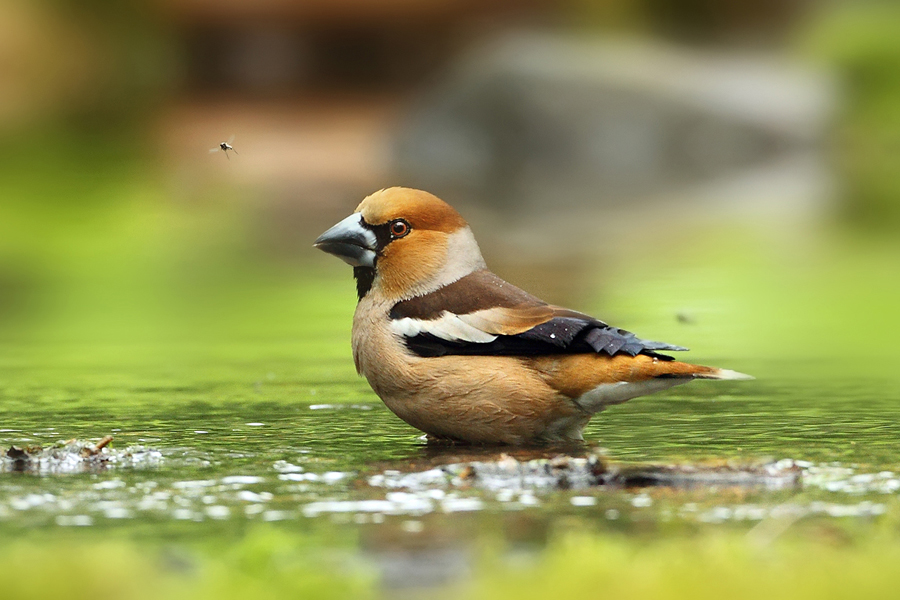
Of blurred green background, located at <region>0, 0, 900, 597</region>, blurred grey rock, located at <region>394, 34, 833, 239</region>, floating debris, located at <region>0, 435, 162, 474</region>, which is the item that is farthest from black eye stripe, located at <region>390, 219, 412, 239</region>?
blurred grey rock, located at <region>394, 34, 833, 239</region>

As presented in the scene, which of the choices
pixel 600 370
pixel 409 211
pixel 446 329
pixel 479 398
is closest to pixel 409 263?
pixel 409 211

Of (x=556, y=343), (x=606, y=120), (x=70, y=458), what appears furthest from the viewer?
(x=606, y=120)

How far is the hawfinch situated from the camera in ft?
19.6

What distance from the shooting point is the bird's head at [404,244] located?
639 centimetres

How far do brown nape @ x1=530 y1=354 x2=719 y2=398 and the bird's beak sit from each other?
859 millimetres

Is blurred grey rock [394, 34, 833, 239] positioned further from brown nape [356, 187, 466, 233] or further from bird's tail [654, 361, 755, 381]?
bird's tail [654, 361, 755, 381]

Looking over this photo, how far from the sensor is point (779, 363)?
8758mm

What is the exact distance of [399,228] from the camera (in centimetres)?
645

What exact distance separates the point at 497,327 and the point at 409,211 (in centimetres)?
66

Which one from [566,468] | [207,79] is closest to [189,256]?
[566,468]

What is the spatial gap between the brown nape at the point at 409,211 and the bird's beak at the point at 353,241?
48 millimetres

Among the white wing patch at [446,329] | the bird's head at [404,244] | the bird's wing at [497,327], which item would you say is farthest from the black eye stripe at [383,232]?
the white wing patch at [446,329]

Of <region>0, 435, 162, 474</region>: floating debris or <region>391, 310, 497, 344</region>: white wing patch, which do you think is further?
<region>391, 310, 497, 344</region>: white wing patch

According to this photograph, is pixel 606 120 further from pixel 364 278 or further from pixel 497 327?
pixel 497 327
